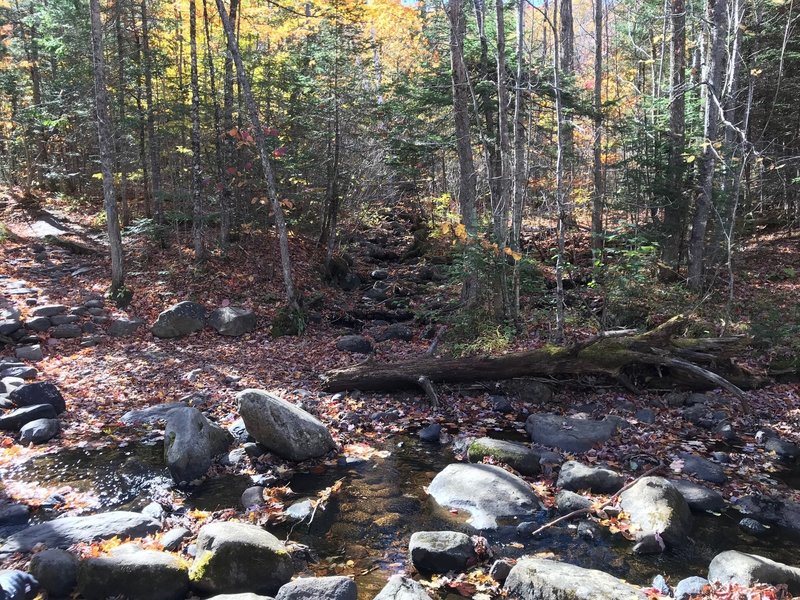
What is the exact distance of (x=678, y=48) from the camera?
617 inches

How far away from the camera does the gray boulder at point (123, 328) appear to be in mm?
12742

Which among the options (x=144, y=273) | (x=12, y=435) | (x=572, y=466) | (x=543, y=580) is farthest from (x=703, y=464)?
(x=144, y=273)

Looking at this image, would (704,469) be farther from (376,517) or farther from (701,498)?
(376,517)

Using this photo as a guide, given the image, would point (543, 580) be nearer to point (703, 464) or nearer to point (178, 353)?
point (703, 464)

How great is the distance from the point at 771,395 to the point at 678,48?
1117 centimetres

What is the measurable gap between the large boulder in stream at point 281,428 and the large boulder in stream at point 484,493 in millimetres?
1772

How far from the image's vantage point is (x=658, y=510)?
5.69 m

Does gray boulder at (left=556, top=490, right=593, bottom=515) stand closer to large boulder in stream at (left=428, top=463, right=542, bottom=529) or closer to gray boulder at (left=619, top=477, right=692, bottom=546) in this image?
large boulder in stream at (left=428, top=463, right=542, bottom=529)

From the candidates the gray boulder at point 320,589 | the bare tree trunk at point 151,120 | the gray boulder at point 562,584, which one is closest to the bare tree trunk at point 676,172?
the gray boulder at point 562,584

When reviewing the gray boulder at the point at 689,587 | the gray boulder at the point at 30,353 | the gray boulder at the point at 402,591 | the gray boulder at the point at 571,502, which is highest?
the gray boulder at the point at 30,353

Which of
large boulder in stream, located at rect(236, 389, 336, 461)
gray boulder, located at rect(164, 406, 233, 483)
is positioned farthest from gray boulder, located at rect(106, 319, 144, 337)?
large boulder in stream, located at rect(236, 389, 336, 461)

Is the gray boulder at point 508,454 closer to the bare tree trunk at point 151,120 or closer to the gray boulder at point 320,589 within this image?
the gray boulder at point 320,589

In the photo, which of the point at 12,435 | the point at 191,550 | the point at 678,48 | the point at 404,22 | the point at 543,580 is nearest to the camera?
the point at 543,580

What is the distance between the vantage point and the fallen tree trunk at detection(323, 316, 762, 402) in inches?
364
